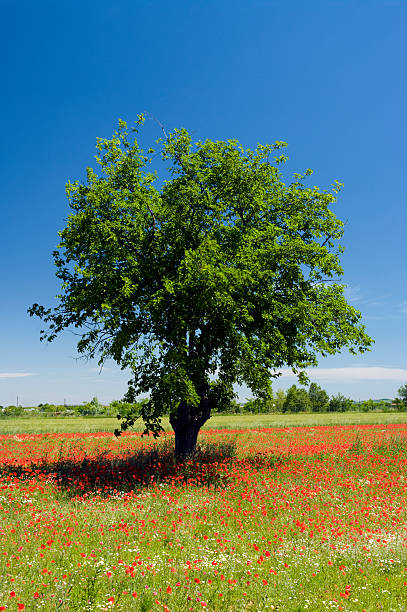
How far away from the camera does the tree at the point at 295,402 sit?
4264 inches

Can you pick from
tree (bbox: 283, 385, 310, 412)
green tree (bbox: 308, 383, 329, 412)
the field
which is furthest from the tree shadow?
green tree (bbox: 308, 383, 329, 412)

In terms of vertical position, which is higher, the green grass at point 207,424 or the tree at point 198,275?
the tree at point 198,275

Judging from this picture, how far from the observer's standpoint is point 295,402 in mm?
108500

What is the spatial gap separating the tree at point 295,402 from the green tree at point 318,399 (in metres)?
3.25

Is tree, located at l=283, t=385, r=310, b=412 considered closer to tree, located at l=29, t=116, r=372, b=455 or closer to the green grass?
the green grass

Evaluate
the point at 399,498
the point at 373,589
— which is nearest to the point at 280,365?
the point at 399,498

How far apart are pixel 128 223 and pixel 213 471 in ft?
33.7

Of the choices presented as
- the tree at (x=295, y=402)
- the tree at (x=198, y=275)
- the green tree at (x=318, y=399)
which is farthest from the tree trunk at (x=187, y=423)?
the green tree at (x=318, y=399)

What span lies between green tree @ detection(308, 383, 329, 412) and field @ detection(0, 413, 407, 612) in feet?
328

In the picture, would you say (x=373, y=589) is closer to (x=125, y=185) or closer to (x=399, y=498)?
(x=399, y=498)

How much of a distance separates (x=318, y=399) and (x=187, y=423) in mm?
116905

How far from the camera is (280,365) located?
16.0 m

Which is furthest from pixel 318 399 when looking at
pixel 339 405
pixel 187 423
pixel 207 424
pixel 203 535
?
pixel 203 535

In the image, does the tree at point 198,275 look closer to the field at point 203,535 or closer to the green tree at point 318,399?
the field at point 203,535
